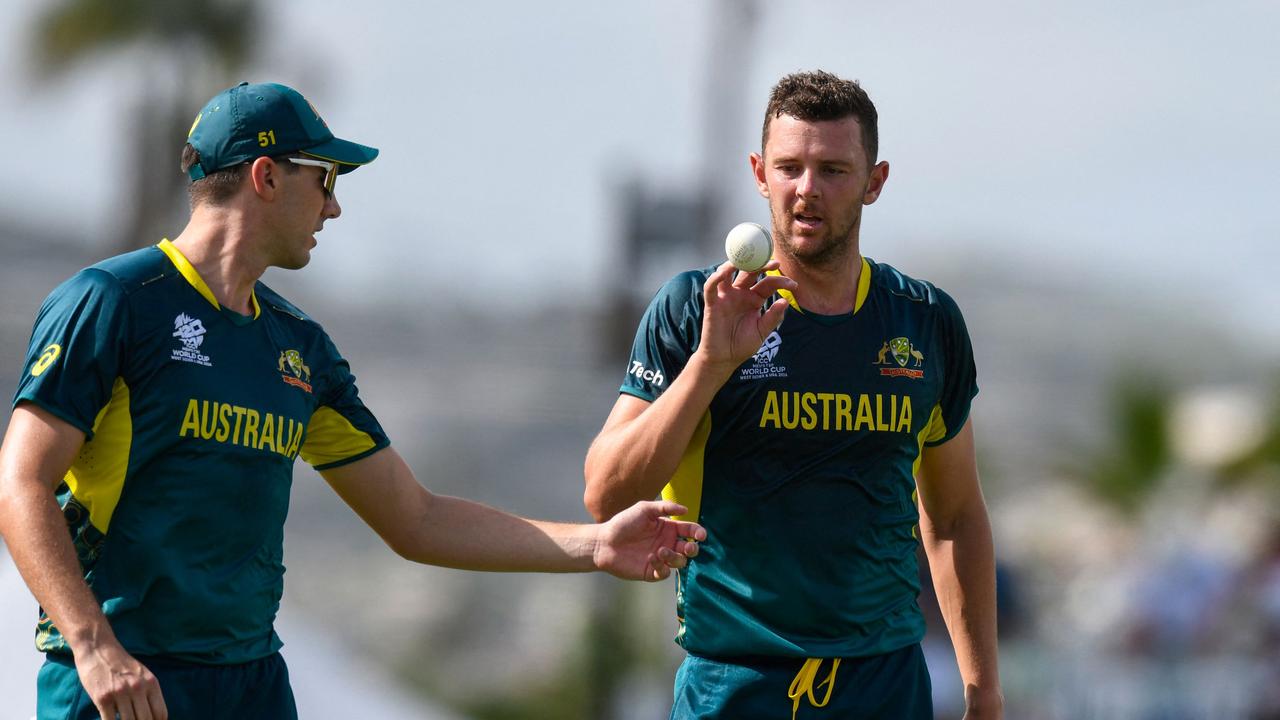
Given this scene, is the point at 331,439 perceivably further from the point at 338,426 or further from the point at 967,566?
the point at 967,566

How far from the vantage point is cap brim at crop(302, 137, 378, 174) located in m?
4.71

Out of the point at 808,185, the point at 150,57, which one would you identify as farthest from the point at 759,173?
the point at 150,57

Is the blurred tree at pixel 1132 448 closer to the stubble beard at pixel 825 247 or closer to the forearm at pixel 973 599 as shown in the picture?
the forearm at pixel 973 599

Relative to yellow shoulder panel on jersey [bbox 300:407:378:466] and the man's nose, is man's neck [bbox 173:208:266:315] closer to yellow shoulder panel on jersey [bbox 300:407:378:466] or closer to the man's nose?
yellow shoulder panel on jersey [bbox 300:407:378:466]

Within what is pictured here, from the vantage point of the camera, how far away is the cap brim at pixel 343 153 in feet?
15.4

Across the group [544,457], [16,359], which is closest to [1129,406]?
[544,457]

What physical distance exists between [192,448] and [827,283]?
1.97 metres

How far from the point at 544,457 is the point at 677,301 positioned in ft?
91.8

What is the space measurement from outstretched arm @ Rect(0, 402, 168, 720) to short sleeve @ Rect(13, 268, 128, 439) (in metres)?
0.11

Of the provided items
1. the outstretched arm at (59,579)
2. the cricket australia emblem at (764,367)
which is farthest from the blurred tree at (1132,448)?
the outstretched arm at (59,579)

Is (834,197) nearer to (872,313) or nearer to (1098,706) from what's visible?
(872,313)

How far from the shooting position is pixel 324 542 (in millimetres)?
30969

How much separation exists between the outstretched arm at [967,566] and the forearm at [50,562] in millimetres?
2635

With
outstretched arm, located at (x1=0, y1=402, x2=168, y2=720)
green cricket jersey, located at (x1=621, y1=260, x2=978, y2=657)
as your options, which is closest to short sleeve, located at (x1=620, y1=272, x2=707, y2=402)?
green cricket jersey, located at (x1=621, y1=260, x2=978, y2=657)
